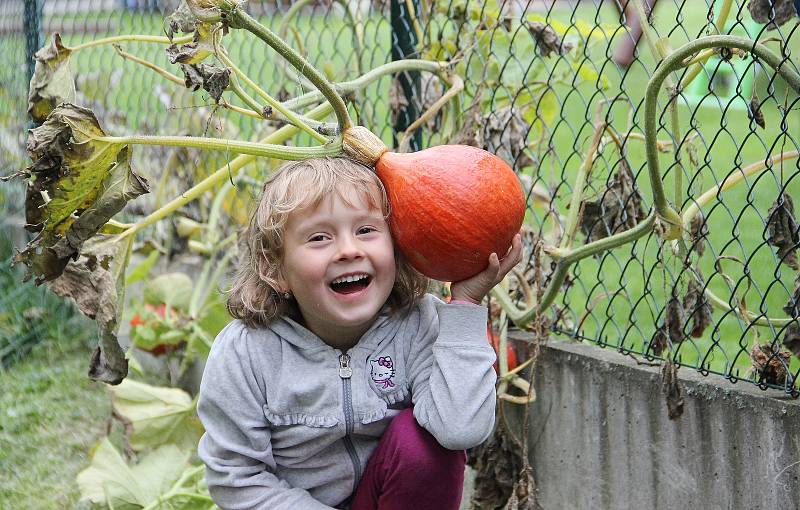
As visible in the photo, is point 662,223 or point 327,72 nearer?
point 662,223

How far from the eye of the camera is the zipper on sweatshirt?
2219 mm

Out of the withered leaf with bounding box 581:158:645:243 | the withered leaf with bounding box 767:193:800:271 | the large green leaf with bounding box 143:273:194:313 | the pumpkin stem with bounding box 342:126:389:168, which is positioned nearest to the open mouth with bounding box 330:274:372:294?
the pumpkin stem with bounding box 342:126:389:168

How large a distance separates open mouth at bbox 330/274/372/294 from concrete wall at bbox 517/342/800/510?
82cm

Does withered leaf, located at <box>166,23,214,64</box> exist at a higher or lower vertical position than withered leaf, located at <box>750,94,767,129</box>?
higher

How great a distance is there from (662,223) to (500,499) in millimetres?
954

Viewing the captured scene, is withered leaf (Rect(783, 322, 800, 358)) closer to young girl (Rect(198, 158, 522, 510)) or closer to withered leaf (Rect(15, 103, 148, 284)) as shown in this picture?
young girl (Rect(198, 158, 522, 510))

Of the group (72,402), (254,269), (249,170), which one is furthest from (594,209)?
(72,402)

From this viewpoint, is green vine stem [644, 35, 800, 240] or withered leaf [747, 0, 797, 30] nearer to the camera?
green vine stem [644, 35, 800, 240]

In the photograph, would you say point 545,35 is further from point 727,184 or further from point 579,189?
point 727,184

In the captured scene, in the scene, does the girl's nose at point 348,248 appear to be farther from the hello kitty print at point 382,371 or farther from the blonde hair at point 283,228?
the hello kitty print at point 382,371

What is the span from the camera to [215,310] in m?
3.78

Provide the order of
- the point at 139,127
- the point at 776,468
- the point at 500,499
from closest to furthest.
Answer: the point at 776,468 → the point at 500,499 → the point at 139,127

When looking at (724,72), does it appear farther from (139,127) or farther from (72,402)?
(72,402)

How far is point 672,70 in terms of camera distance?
2164 mm
